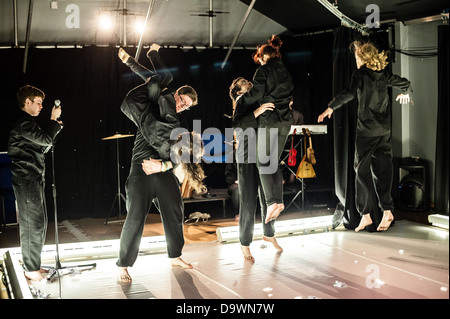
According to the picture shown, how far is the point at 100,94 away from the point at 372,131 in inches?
168

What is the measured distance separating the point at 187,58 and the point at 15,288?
16.9 feet

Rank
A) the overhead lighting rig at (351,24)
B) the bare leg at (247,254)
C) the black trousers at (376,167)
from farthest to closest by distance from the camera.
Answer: the overhead lighting rig at (351,24), the black trousers at (376,167), the bare leg at (247,254)

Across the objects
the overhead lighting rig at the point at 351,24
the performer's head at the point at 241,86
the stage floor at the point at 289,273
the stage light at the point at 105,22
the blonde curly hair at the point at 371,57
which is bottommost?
the stage floor at the point at 289,273

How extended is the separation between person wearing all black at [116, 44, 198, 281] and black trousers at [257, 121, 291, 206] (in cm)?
90

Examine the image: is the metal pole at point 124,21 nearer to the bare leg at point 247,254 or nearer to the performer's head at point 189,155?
the performer's head at point 189,155

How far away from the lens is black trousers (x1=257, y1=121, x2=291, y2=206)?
4973 mm

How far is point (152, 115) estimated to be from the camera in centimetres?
443

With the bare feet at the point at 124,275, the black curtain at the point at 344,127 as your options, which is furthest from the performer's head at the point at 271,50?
the bare feet at the point at 124,275

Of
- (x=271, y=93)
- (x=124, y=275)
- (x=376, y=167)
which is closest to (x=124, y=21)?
(x=271, y=93)

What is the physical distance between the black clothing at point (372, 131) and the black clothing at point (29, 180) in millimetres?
2915

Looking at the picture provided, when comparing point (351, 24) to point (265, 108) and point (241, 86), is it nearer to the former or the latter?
point (241, 86)

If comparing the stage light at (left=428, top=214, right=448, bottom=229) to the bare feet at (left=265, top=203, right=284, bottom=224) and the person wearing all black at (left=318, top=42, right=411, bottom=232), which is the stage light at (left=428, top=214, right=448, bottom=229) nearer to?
the person wearing all black at (left=318, top=42, right=411, bottom=232)

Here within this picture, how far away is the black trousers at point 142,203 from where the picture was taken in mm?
4387

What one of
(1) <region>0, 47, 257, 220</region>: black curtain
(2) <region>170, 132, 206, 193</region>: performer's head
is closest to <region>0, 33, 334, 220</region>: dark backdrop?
(1) <region>0, 47, 257, 220</region>: black curtain
